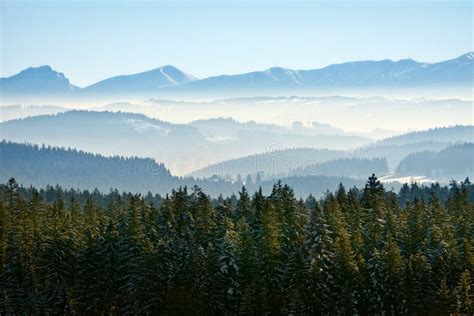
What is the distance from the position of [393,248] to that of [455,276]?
7596 mm

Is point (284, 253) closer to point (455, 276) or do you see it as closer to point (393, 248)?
point (393, 248)

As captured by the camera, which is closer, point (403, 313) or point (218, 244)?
point (403, 313)

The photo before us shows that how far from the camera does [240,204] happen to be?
4097 inches

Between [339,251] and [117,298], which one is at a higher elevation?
[339,251]

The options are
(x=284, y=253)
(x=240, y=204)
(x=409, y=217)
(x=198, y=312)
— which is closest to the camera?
(x=198, y=312)

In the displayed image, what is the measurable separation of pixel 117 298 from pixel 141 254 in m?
6.50

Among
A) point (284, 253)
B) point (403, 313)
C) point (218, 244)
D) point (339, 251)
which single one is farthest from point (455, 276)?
point (218, 244)

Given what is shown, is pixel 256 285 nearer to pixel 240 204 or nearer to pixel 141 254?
pixel 141 254

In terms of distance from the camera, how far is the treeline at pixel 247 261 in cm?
8106

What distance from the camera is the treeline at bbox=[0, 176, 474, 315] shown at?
8106cm

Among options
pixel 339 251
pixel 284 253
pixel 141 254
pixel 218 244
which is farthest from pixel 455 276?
pixel 141 254

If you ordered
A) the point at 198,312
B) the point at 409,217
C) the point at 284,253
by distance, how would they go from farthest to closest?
1. the point at 409,217
2. the point at 284,253
3. the point at 198,312

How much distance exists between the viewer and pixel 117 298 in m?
89.2

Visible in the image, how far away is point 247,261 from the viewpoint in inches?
3329
